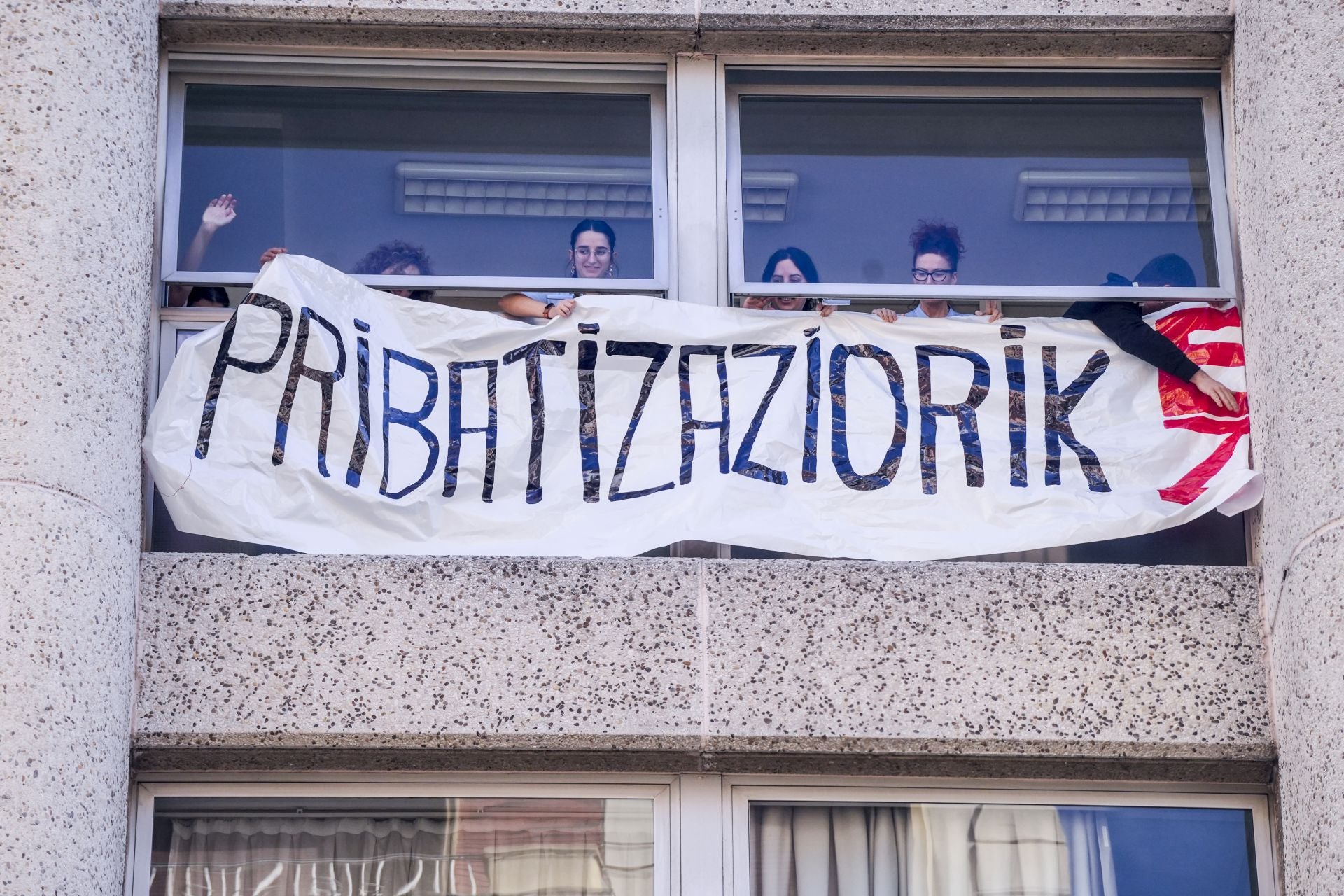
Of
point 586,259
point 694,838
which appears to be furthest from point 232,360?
point 694,838

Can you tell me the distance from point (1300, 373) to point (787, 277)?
1810mm

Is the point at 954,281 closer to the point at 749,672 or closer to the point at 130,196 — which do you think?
the point at 749,672

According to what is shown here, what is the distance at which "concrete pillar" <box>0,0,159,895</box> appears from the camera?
17.4 feet

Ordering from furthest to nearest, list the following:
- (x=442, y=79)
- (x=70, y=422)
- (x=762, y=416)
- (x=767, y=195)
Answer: (x=442, y=79) < (x=767, y=195) < (x=762, y=416) < (x=70, y=422)

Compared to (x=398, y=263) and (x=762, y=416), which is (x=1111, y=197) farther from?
(x=398, y=263)

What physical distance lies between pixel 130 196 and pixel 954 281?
290 cm

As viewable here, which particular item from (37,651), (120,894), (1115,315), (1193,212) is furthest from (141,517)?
(1193,212)

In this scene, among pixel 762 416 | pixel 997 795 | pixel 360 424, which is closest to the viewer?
pixel 997 795

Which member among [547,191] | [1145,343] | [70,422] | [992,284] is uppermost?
[547,191]

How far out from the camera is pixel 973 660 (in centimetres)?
590

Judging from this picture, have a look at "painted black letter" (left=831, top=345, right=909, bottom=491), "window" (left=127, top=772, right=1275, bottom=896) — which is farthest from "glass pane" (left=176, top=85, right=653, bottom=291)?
"window" (left=127, top=772, right=1275, bottom=896)

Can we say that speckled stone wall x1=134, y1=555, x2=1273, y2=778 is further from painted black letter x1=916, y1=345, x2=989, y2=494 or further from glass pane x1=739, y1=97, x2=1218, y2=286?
glass pane x1=739, y1=97, x2=1218, y2=286

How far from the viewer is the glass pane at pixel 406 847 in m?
5.84

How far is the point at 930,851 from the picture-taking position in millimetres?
5953
